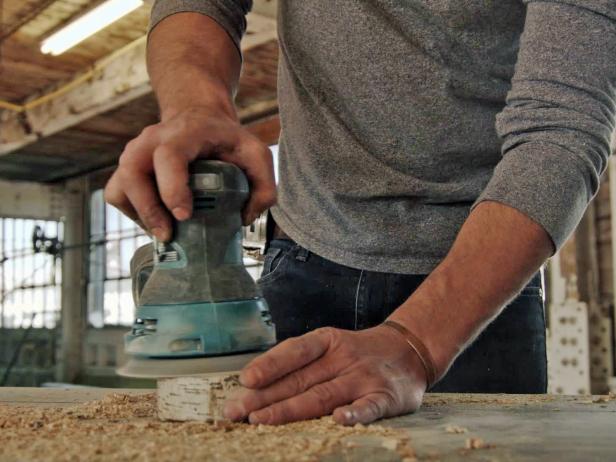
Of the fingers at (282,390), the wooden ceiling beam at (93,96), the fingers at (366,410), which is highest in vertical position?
the wooden ceiling beam at (93,96)

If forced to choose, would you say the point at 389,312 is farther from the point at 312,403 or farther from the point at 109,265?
the point at 109,265

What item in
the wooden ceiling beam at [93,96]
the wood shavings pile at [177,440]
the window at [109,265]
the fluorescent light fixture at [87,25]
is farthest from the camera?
the window at [109,265]

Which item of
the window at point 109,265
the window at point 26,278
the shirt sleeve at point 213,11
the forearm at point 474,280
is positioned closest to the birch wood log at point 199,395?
the forearm at point 474,280

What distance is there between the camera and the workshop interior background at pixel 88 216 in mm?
4324

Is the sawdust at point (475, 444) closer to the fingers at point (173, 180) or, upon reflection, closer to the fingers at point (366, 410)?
the fingers at point (366, 410)

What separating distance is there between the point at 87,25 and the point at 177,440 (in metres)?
4.99

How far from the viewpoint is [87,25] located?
5.36 metres

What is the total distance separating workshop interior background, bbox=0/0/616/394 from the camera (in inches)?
170

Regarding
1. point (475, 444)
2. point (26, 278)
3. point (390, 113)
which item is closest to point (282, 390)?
point (475, 444)

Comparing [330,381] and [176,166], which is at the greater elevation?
[176,166]

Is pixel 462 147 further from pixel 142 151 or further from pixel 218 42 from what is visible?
pixel 142 151

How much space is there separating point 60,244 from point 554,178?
9.67 m

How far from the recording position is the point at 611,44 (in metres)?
1.22

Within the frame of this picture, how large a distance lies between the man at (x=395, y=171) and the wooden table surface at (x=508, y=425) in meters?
0.07
